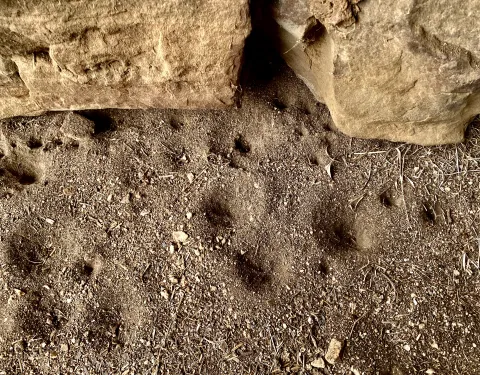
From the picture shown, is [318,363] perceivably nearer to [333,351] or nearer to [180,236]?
[333,351]

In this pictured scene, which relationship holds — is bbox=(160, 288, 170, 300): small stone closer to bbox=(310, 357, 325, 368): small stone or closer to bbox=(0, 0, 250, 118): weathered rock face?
bbox=(310, 357, 325, 368): small stone

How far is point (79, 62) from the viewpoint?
1.34m

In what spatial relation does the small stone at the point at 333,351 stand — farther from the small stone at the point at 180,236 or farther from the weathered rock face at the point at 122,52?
the weathered rock face at the point at 122,52

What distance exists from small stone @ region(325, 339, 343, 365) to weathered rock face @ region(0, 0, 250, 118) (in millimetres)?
812

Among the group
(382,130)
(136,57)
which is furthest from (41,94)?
(382,130)

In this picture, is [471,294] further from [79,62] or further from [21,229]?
[21,229]

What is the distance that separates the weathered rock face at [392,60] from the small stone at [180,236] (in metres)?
0.64

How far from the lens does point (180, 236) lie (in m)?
1.54

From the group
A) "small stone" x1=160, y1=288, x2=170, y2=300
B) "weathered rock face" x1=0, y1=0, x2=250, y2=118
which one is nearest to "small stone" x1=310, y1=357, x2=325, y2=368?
"small stone" x1=160, y1=288, x2=170, y2=300

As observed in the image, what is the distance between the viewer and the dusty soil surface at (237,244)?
1.40 meters

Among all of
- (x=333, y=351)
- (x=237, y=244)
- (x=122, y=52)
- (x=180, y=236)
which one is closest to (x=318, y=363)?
(x=333, y=351)

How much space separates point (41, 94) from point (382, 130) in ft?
3.71

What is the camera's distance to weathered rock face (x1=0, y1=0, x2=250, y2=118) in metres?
1.22

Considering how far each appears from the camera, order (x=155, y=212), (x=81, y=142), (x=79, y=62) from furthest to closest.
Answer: (x=81, y=142) → (x=155, y=212) → (x=79, y=62)
